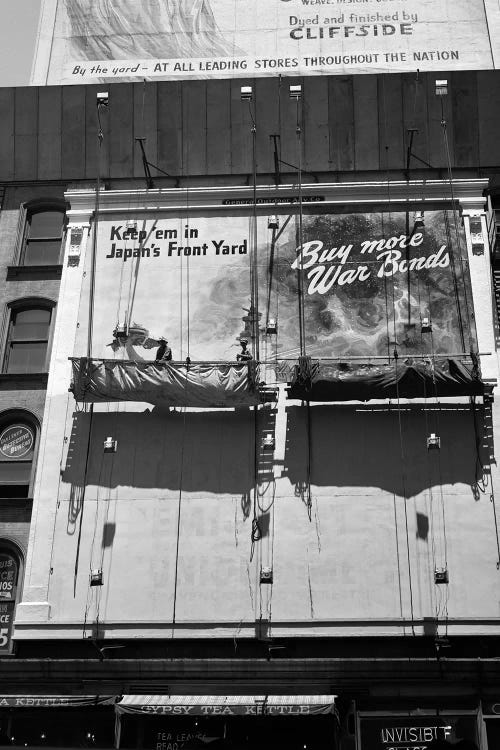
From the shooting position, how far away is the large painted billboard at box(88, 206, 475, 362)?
110ft

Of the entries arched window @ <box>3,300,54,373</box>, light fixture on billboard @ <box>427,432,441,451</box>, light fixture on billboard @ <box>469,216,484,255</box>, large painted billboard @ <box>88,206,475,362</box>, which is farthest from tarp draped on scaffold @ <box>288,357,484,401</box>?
arched window @ <box>3,300,54,373</box>

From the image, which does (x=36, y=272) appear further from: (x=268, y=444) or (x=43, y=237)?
(x=268, y=444)

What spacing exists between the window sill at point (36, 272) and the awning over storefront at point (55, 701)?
14.3 metres

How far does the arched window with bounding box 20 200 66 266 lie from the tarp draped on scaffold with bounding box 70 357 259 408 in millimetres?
6030

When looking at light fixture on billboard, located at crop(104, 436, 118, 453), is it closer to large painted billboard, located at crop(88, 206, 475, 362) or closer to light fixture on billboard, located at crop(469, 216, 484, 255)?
large painted billboard, located at crop(88, 206, 475, 362)

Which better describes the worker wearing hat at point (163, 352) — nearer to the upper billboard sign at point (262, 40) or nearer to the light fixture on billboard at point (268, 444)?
the light fixture on billboard at point (268, 444)

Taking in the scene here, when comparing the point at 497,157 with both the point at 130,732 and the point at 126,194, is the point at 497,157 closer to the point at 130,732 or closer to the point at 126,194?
the point at 126,194

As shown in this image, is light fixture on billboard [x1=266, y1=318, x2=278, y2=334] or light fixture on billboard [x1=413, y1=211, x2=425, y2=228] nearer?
light fixture on billboard [x1=266, y1=318, x2=278, y2=334]

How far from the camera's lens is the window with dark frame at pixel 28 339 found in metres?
34.6

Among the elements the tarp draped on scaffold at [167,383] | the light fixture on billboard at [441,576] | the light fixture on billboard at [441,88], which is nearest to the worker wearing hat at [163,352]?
the tarp draped on scaffold at [167,383]

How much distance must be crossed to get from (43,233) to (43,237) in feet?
0.76

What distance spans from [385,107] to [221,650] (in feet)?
64.6

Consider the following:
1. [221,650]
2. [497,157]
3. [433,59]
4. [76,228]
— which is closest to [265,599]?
[221,650]

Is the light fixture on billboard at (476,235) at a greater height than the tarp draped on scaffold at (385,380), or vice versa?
the light fixture on billboard at (476,235)
